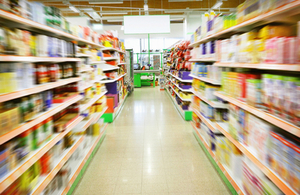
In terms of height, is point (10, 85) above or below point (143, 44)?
below

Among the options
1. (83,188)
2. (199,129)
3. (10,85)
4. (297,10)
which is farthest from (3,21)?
(199,129)

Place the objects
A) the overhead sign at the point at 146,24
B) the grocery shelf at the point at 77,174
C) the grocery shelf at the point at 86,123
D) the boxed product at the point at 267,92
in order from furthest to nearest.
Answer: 1. the overhead sign at the point at 146,24
2. the grocery shelf at the point at 86,123
3. the grocery shelf at the point at 77,174
4. the boxed product at the point at 267,92

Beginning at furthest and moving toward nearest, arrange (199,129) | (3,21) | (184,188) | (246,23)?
1. (199,129)
2. (184,188)
3. (246,23)
4. (3,21)

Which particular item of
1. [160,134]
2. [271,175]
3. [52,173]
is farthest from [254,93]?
[160,134]

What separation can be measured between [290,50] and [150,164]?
2.52 meters

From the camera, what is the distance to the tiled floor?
A: 268cm

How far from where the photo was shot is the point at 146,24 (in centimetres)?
761

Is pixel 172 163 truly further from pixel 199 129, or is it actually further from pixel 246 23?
pixel 246 23

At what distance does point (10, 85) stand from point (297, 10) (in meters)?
2.14

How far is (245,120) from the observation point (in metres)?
2.13

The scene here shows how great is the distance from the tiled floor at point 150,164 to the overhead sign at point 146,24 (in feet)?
12.5

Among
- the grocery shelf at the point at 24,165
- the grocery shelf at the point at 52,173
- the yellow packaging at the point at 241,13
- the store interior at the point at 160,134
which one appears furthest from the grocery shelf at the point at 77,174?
the yellow packaging at the point at 241,13

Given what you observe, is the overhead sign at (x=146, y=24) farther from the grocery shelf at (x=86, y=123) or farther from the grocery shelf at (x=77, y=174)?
the grocery shelf at (x=77, y=174)

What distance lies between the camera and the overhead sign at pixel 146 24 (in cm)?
759
